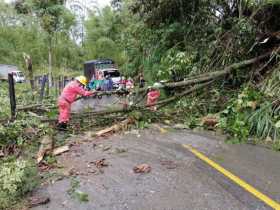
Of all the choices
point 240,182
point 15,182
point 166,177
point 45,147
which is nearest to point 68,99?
point 45,147

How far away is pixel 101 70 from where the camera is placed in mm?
32938

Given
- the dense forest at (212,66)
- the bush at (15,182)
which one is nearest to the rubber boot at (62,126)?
the dense forest at (212,66)

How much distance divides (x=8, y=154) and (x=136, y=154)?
2825mm

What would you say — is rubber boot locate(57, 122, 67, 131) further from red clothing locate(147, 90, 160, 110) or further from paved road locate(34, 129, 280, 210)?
red clothing locate(147, 90, 160, 110)

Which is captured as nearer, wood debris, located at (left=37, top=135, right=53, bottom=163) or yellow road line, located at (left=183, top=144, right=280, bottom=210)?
yellow road line, located at (left=183, top=144, right=280, bottom=210)

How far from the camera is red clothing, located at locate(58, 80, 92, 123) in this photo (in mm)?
Answer: 9945

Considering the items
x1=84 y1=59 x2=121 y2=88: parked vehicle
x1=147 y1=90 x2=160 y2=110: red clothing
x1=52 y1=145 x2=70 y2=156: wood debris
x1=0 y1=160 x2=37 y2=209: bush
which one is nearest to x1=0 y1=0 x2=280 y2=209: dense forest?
x1=0 y1=160 x2=37 y2=209: bush

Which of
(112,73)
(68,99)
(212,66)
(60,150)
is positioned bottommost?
(60,150)

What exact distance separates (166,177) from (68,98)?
5.01 m

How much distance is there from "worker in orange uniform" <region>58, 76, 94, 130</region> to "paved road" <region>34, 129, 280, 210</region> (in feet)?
5.36

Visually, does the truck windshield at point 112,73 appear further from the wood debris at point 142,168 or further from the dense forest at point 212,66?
the wood debris at point 142,168

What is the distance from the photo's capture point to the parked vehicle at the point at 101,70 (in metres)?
32.4

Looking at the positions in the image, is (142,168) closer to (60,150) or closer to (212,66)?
(60,150)

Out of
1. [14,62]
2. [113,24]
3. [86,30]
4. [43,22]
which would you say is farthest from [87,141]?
[86,30]
